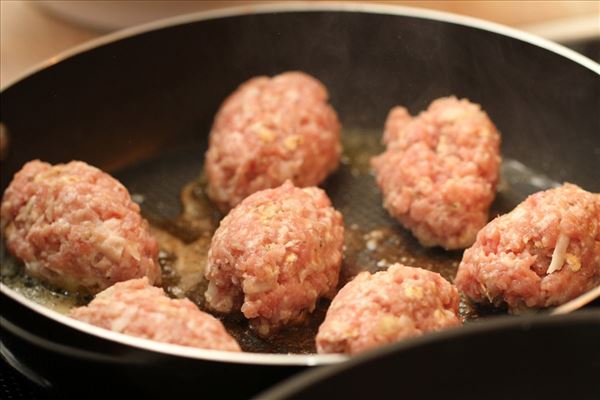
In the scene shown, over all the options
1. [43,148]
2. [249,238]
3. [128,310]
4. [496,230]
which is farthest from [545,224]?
[43,148]

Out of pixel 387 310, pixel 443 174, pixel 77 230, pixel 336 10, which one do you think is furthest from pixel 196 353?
pixel 336 10

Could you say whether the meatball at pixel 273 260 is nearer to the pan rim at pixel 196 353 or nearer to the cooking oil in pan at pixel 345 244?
the cooking oil in pan at pixel 345 244

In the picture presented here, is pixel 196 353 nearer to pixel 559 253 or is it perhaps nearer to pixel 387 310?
pixel 387 310

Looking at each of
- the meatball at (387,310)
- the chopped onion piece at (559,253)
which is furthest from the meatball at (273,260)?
the chopped onion piece at (559,253)

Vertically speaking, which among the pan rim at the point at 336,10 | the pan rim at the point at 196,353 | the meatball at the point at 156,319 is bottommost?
the meatball at the point at 156,319

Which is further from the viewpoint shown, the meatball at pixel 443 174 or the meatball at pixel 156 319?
the meatball at pixel 443 174

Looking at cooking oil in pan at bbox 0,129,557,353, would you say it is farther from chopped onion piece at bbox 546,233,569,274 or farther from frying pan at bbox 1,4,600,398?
chopped onion piece at bbox 546,233,569,274

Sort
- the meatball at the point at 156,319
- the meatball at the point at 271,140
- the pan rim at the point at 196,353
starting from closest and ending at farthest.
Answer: the pan rim at the point at 196,353 → the meatball at the point at 156,319 → the meatball at the point at 271,140
